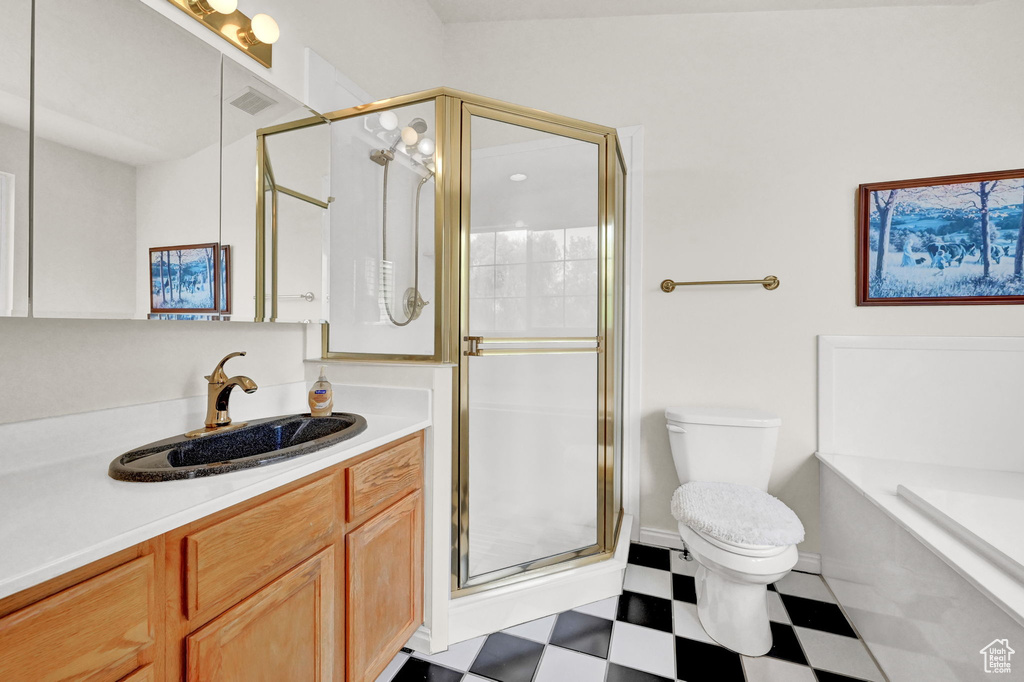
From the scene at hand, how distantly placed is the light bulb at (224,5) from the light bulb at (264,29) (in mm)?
70

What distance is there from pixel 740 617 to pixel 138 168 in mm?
2275

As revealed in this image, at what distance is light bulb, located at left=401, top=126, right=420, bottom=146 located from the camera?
1597mm

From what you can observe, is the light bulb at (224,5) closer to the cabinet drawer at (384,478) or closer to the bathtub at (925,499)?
the cabinet drawer at (384,478)

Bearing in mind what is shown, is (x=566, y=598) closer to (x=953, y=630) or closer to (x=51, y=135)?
(x=953, y=630)

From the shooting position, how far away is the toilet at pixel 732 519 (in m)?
1.48

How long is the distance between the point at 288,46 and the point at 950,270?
9.02 ft

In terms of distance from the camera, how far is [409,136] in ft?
5.28

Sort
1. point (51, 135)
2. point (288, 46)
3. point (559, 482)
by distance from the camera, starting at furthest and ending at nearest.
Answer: point (559, 482), point (288, 46), point (51, 135)

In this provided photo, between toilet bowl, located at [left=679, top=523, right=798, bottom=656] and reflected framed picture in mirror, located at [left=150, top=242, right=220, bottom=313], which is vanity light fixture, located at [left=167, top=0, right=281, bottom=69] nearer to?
reflected framed picture in mirror, located at [left=150, top=242, right=220, bottom=313]

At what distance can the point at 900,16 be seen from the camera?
1943mm

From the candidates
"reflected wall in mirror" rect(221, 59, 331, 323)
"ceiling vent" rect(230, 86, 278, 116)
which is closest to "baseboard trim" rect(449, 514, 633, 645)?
"reflected wall in mirror" rect(221, 59, 331, 323)

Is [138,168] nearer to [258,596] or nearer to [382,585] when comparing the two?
[258,596]

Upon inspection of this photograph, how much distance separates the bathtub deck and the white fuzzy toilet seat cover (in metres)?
0.30

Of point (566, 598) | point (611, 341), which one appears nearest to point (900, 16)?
point (611, 341)
